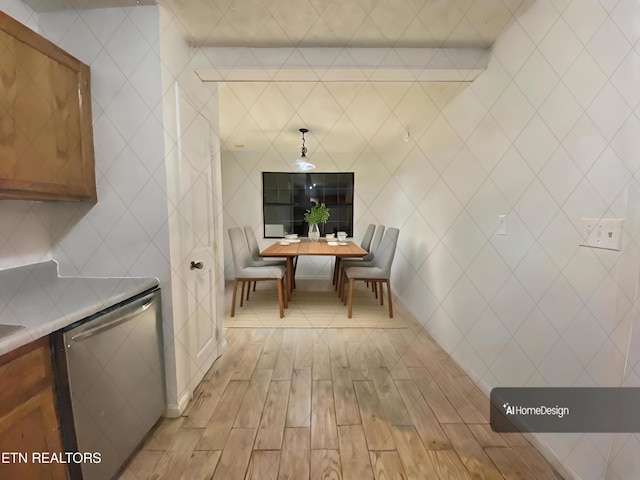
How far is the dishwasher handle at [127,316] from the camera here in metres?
0.97

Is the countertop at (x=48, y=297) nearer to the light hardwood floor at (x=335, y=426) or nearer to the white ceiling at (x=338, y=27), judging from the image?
the light hardwood floor at (x=335, y=426)

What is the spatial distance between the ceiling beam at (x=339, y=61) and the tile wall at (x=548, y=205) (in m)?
→ 0.24

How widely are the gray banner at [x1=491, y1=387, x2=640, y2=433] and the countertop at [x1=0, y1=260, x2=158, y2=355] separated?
75.3 inches

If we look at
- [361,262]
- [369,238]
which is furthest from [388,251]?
[369,238]

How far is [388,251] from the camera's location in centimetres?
307

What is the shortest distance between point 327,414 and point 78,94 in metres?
2.09

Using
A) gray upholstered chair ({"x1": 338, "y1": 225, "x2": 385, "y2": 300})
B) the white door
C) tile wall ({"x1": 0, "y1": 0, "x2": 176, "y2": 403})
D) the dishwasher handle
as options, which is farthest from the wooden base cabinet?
gray upholstered chair ({"x1": 338, "y1": 225, "x2": 385, "y2": 300})

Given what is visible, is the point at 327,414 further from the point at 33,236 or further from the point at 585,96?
the point at 585,96

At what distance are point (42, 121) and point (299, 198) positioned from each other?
391 cm

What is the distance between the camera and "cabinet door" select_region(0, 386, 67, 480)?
0.75 metres

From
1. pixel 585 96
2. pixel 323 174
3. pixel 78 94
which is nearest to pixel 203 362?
pixel 78 94

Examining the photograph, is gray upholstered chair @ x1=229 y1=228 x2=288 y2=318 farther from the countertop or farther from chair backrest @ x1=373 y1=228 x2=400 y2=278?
the countertop

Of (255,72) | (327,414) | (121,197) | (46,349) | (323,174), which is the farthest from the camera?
(323,174)

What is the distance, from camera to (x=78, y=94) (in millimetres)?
1299
